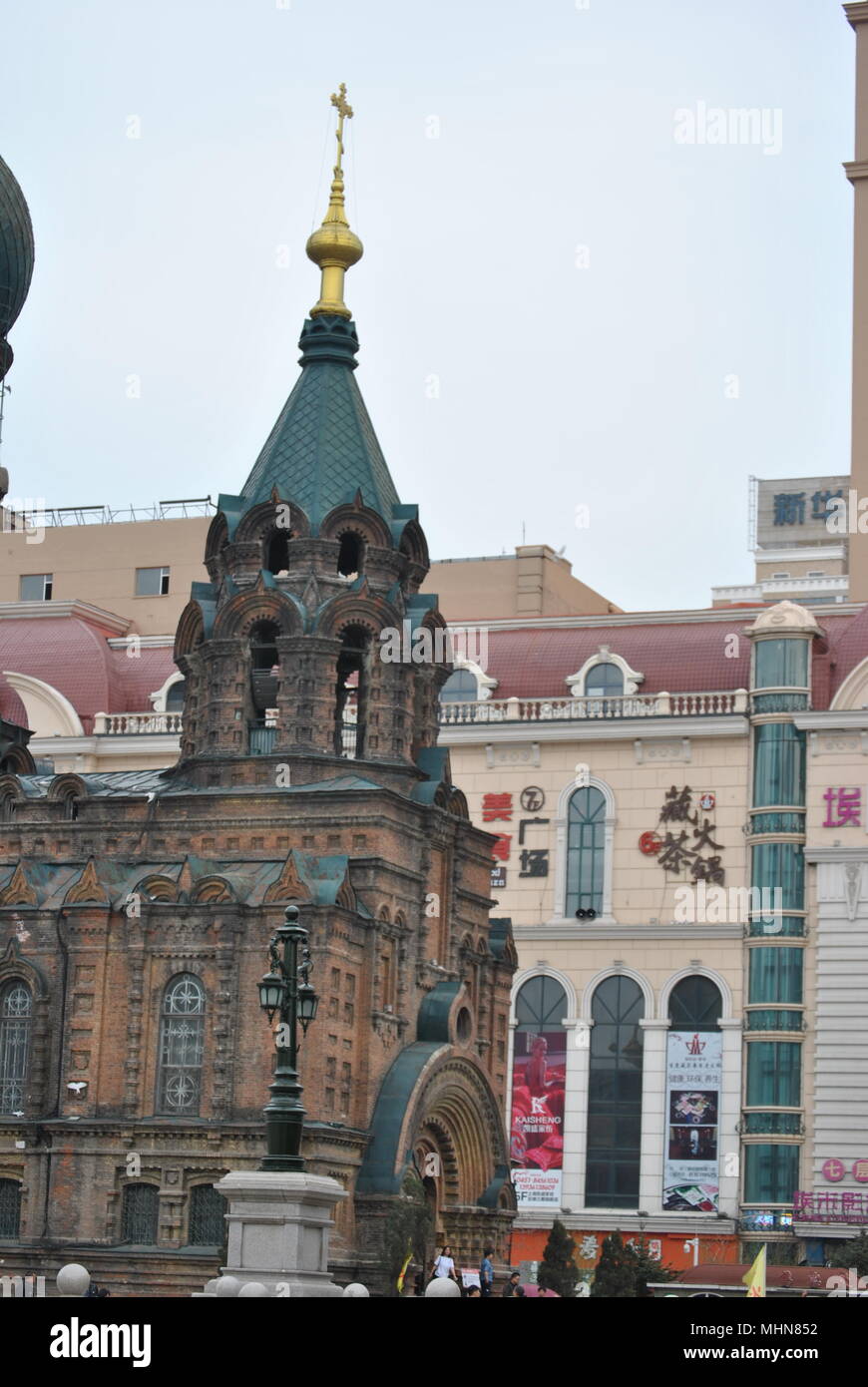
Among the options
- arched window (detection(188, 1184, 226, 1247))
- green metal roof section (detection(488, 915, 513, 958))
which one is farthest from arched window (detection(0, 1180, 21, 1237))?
green metal roof section (detection(488, 915, 513, 958))

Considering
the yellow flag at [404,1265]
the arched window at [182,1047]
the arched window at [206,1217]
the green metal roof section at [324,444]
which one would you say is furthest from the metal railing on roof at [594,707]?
the arched window at [206,1217]

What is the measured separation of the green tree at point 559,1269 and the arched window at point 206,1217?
33.7 feet

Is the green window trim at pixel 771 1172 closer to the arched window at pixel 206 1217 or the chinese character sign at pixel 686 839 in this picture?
the chinese character sign at pixel 686 839

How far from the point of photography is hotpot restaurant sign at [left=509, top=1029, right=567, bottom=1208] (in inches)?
2891

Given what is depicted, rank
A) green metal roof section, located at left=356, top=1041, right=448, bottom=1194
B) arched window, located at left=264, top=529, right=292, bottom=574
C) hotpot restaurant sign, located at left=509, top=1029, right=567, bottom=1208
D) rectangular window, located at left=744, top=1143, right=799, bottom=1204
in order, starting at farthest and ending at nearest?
1. hotpot restaurant sign, located at left=509, top=1029, right=567, bottom=1208
2. rectangular window, located at left=744, top=1143, right=799, bottom=1204
3. arched window, located at left=264, top=529, right=292, bottom=574
4. green metal roof section, located at left=356, top=1041, right=448, bottom=1194

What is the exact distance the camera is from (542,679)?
3086 inches

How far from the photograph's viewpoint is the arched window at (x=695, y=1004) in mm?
73188

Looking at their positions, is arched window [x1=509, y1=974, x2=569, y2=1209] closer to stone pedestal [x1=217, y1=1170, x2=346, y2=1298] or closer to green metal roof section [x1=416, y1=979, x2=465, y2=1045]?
green metal roof section [x1=416, y1=979, x2=465, y2=1045]

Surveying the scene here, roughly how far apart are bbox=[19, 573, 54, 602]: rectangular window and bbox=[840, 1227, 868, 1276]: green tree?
44.8m

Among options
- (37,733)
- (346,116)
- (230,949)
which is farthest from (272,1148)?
(37,733)

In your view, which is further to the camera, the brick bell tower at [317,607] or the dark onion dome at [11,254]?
the dark onion dome at [11,254]
